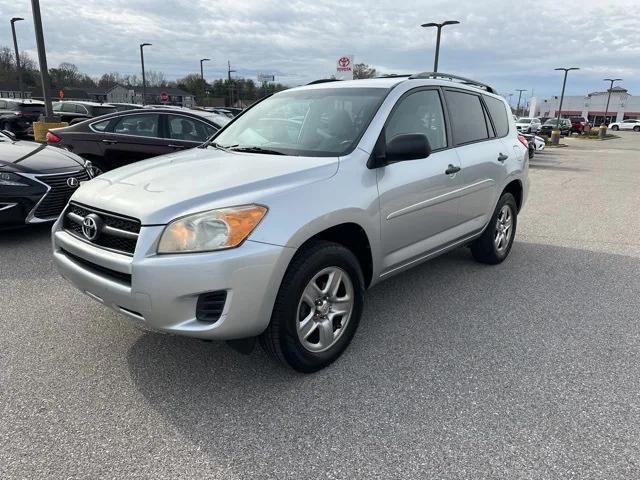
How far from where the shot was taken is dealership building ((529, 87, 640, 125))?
95562mm

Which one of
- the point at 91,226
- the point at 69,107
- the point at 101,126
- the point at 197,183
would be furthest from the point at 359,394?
the point at 69,107

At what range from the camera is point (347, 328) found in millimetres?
3176

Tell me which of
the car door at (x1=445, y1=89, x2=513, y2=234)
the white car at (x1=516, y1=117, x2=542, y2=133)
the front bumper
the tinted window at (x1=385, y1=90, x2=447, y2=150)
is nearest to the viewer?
the front bumper

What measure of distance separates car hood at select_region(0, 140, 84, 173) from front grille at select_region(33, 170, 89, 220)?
0.40ft

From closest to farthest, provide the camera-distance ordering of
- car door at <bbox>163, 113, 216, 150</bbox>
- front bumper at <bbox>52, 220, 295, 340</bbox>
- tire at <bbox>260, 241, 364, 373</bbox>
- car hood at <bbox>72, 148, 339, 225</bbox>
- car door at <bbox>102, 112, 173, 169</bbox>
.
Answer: front bumper at <bbox>52, 220, 295, 340</bbox> < car hood at <bbox>72, 148, 339, 225</bbox> < tire at <bbox>260, 241, 364, 373</bbox> < car door at <bbox>163, 113, 216, 150</bbox> < car door at <bbox>102, 112, 173, 169</bbox>

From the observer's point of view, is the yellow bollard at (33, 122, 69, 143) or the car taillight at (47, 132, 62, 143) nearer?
the car taillight at (47, 132, 62, 143)

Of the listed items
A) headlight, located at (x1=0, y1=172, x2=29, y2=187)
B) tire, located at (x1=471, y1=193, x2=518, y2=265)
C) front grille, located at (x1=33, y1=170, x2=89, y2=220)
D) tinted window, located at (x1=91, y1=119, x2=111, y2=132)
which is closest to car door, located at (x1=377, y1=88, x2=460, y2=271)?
tire, located at (x1=471, y1=193, x2=518, y2=265)

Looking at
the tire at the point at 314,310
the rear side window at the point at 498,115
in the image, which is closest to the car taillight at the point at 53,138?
the rear side window at the point at 498,115

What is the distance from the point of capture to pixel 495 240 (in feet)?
16.6

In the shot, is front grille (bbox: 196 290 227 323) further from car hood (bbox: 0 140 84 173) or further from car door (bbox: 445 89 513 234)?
car hood (bbox: 0 140 84 173)

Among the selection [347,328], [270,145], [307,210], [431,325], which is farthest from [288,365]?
[270,145]

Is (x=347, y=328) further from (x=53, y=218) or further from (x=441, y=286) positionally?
(x=53, y=218)

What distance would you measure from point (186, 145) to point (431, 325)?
17.9ft

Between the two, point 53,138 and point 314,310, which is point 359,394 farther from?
point 53,138
